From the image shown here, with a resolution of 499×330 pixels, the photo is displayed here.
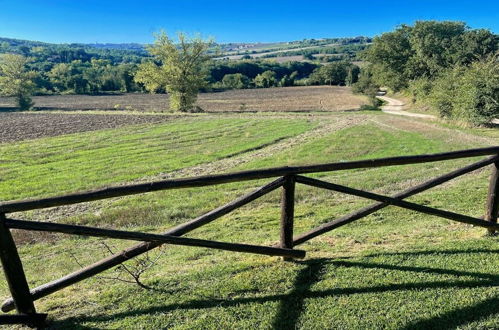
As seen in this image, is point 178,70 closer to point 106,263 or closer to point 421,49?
point 421,49

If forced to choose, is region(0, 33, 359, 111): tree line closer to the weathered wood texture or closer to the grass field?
the grass field

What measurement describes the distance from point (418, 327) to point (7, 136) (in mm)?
38154

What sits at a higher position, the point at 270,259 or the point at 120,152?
the point at 270,259

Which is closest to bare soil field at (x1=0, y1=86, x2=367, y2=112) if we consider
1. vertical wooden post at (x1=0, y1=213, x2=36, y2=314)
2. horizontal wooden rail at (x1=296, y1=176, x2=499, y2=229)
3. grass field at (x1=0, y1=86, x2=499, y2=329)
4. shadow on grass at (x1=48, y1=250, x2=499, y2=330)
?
grass field at (x1=0, y1=86, x2=499, y2=329)

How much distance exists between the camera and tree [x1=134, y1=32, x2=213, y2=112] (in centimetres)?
5034

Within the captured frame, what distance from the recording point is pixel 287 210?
208 inches

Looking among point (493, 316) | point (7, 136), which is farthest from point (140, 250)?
point (7, 136)

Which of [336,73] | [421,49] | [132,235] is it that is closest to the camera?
[132,235]

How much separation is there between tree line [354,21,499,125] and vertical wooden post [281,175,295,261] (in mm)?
29476

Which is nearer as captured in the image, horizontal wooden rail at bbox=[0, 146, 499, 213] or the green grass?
horizontal wooden rail at bbox=[0, 146, 499, 213]

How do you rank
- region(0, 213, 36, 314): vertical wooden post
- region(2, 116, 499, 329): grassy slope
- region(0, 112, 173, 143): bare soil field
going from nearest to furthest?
1. region(0, 213, 36, 314): vertical wooden post
2. region(2, 116, 499, 329): grassy slope
3. region(0, 112, 173, 143): bare soil field

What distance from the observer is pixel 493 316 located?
13.4 ft

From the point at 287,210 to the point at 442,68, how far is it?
169 feet

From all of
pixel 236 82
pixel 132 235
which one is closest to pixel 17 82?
pixel 236 82
